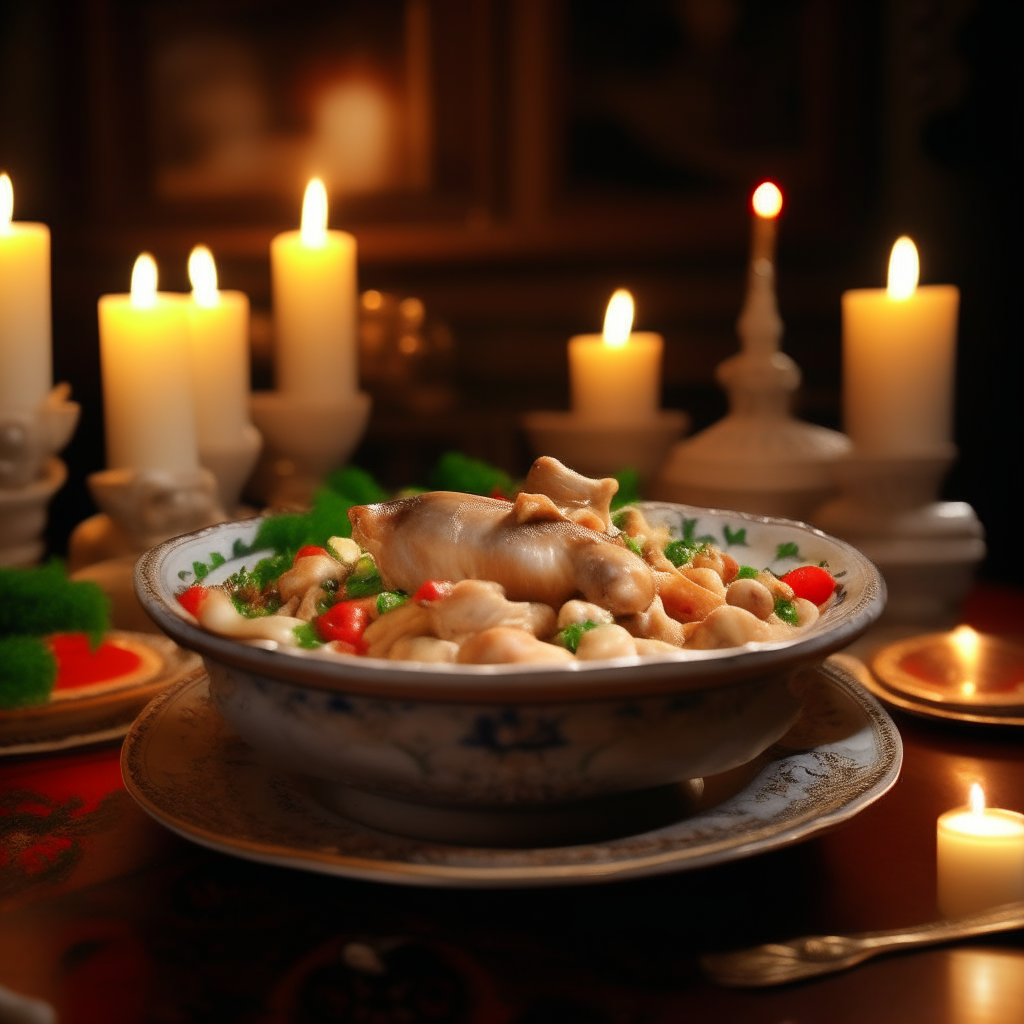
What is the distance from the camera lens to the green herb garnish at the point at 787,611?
0.75 m

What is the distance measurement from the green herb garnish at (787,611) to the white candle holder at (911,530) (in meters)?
0.54

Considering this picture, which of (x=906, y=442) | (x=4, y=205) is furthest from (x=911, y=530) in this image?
(x=4, y=205)

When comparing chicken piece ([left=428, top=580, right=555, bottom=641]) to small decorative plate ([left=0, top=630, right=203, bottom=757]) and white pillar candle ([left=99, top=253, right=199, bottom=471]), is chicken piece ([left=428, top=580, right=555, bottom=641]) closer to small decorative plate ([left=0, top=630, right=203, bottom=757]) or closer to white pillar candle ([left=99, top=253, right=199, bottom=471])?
small decorative plate ([left=0, top=630, right=203, bottom=757])

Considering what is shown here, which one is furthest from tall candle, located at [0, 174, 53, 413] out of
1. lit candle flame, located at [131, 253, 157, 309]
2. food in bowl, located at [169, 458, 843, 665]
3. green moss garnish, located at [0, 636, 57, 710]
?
food in bowl, located at [169, 458, 843, 665]

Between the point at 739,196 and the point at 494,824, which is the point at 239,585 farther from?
the point at 739,196

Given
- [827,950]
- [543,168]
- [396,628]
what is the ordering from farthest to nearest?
[543,168]
[396,628]
[827,950]

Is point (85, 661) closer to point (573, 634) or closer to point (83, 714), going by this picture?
point (83, 714)

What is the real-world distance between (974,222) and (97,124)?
78.3 inches

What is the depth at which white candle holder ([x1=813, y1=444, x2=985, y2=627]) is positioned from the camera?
4.18 feet

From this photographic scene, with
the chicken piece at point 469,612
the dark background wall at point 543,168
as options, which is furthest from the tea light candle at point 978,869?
the dark background wall at point 543,168

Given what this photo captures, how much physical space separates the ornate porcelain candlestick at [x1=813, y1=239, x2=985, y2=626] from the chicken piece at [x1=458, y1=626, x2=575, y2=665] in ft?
2.45

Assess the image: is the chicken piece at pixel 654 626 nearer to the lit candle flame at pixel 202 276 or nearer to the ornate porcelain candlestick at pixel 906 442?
the ornate porcelain candlestick at pixel 906 442

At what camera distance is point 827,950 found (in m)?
0.58

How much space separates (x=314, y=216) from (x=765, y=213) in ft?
1.95
